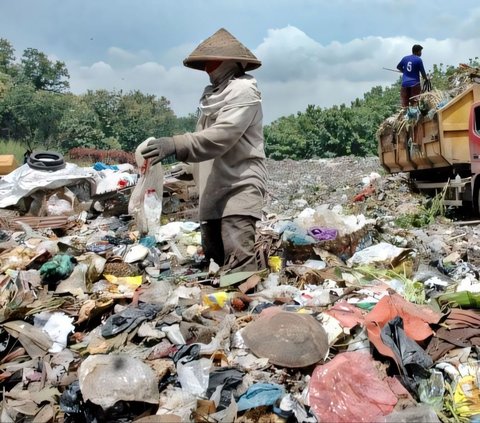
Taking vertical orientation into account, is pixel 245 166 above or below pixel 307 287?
above

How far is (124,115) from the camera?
1398 inches

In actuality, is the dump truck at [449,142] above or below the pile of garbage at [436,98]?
below

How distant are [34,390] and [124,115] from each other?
113ft

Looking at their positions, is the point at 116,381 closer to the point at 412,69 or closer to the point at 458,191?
the point at 458,191

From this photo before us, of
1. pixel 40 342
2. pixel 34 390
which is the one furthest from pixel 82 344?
pixel 34 390

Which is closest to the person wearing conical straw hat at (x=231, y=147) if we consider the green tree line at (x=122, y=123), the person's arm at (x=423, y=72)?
the person's arm at (x=423, y=72)

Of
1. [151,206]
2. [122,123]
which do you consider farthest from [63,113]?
[151,206]

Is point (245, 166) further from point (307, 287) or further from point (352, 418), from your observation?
point (352, 418)

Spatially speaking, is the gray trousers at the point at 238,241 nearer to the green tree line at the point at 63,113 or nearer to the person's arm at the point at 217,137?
the person's arm at the point at 217,137

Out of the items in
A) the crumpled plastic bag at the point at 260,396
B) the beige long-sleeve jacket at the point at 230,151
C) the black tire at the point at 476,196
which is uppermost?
the beige long-sleeve jacket at the point at 230,151

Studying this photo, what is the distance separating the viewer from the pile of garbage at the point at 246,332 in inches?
94.0

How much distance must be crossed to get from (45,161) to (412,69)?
6886 millimetres

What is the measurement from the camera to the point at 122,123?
113 feet

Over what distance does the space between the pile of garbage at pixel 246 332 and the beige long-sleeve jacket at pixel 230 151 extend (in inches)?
18.4
